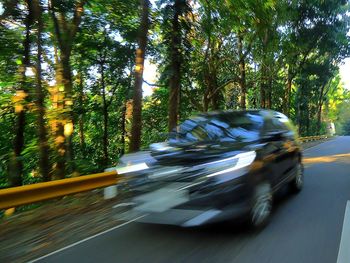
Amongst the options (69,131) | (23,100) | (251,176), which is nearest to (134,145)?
(69,131)

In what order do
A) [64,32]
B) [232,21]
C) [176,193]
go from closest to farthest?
[176,193]
[64,32]
[232,21]

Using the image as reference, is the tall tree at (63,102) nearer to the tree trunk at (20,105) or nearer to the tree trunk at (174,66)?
the tree trunk at (20,105)

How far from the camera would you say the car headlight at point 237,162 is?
5.30m

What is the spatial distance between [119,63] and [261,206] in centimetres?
1448

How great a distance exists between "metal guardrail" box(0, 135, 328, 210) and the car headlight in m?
1.63

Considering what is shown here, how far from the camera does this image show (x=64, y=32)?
510 inches

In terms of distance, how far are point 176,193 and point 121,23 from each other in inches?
554

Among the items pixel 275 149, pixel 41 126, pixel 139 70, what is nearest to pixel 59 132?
pixel 41 126

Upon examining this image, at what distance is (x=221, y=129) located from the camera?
6867 millimetres

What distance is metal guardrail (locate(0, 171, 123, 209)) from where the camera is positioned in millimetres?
5809

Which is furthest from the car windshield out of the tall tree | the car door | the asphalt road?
the tall tree

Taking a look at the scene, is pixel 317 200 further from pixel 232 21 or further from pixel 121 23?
pixel 121 23

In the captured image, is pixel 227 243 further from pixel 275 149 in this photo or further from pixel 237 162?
pixel 275 149

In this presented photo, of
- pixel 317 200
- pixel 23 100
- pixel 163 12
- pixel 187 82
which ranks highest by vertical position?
pixel 163 12
